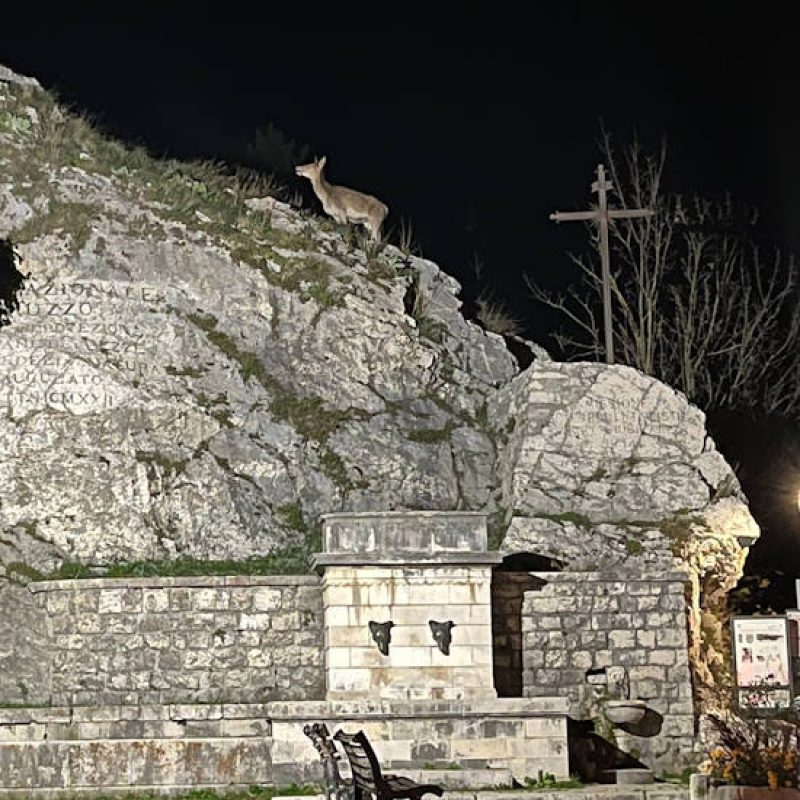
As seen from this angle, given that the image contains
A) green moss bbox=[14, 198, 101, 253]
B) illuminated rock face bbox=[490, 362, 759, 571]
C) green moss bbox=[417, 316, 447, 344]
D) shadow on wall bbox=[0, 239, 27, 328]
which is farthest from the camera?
green moss bbox=[417, 316, 447, 344]

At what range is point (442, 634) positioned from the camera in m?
14.6

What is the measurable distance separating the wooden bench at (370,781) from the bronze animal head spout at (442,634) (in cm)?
355

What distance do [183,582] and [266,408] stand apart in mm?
3568

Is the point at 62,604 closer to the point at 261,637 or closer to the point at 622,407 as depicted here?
the point at 261,637

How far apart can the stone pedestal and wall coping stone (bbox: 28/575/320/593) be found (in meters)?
0.58

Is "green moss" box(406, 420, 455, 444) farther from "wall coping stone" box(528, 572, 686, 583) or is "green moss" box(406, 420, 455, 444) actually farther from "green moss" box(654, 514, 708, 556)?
"wall coping stone" box(528, 572, 686, 583)

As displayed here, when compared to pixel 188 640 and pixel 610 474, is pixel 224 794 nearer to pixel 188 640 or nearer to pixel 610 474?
pixel 188 640

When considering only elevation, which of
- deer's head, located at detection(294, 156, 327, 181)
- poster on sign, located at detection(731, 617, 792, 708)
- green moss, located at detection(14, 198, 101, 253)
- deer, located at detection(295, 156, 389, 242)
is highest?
deer's head, located at detection(294, 156, 327, 181)

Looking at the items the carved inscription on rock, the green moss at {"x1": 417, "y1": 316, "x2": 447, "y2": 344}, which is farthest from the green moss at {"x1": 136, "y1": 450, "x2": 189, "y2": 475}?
the green moss at {"x1": 417, "y1": 316, "x2": 447, "y2": 344}

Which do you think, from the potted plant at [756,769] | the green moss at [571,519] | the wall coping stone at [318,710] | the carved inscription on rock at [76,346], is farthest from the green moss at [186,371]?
the potted plant at [756,769]

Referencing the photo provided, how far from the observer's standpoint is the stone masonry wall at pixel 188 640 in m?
15.2

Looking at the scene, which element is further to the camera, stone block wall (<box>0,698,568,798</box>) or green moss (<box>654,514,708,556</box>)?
green moss (<box>654,514,708,556</box>)

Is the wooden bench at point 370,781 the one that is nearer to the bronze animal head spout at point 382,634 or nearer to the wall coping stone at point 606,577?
the bronze animal head spout at point 382,634

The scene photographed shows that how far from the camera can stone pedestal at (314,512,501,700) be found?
14570 mm
